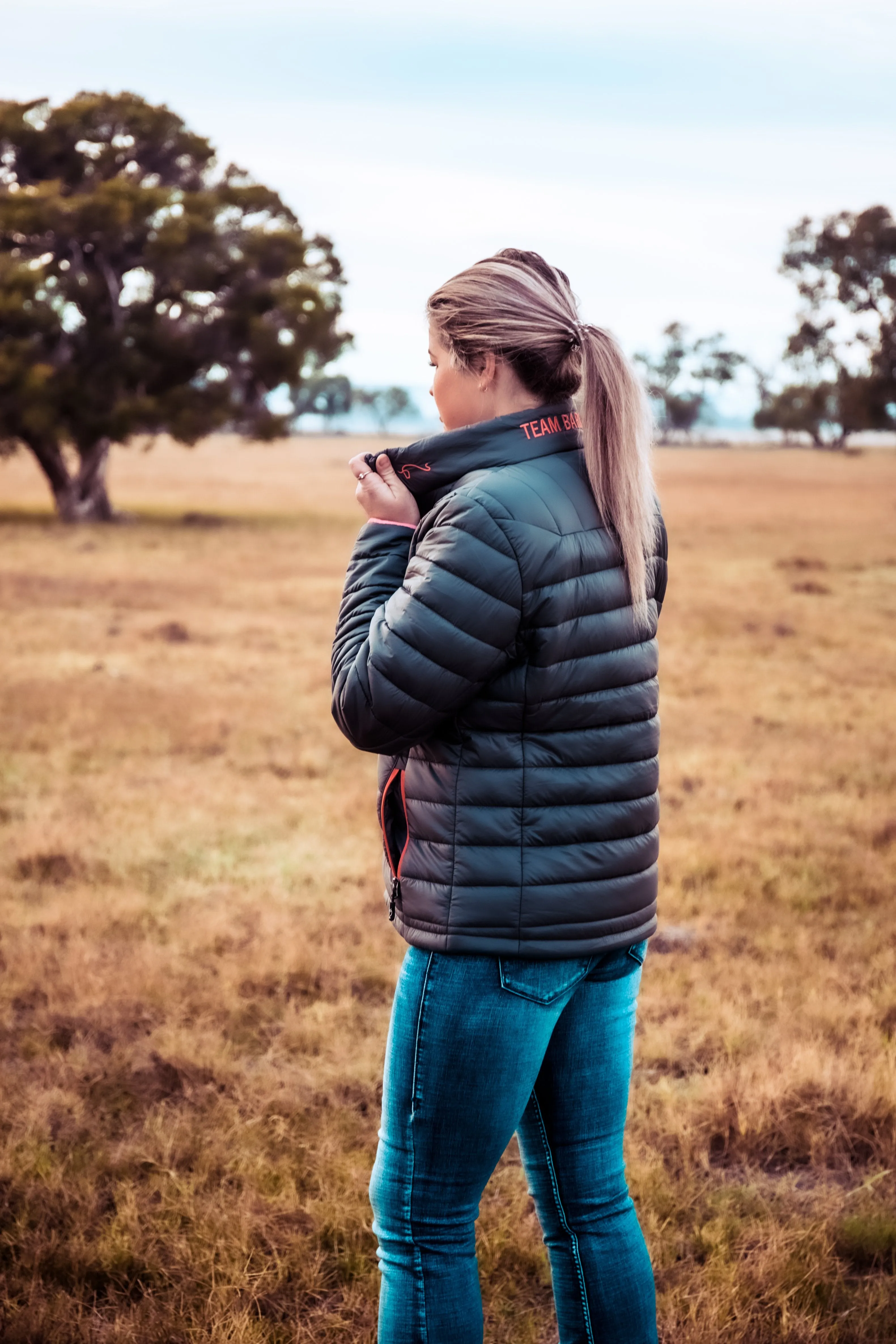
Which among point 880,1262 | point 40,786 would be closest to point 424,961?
point 880,1262

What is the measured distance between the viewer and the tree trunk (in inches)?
1066

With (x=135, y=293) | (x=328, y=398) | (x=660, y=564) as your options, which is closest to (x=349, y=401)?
(x=328, y=398)

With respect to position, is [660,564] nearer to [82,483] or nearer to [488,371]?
[488,371]

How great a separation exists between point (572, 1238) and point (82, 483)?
27.4 m

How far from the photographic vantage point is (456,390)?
1.91m

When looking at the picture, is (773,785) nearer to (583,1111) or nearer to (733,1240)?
(733,1240)

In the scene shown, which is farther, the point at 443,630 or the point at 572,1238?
the point at 572,1238

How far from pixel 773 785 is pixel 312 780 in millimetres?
2956

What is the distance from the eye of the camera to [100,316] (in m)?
26.9

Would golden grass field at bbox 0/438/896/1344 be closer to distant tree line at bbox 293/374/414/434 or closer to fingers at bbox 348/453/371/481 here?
fingers at bbox 348/453/371/481

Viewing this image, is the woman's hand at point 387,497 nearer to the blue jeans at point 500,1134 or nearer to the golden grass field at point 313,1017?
the blue jeans at point 500,1134

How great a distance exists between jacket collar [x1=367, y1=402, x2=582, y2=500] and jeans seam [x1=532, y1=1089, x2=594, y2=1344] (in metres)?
1.05

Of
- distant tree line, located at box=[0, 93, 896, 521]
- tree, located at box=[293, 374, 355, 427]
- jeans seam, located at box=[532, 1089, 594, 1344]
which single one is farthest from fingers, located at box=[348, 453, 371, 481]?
tree, located at box=[293, 374, 355, 427]

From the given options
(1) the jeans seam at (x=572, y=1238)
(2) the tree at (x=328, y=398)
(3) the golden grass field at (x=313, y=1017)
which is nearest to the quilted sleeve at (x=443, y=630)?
(1) the jeans seam at (x=572, y=1238)
